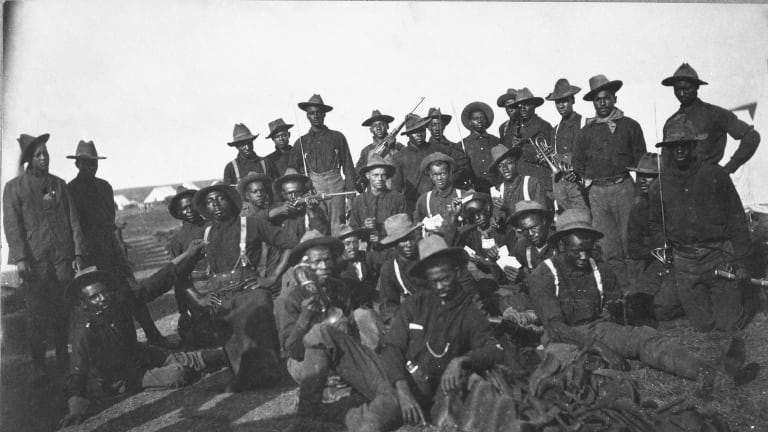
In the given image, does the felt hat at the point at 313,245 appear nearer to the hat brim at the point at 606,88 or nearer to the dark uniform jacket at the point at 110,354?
the dark uniform jacket at the point at 110,354

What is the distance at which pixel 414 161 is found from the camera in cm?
822

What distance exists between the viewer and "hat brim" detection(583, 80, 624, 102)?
24.2 feet

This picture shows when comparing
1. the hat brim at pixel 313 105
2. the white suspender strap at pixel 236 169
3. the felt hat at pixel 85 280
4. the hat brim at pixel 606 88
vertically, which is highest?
the hat brim at pixel 313 105

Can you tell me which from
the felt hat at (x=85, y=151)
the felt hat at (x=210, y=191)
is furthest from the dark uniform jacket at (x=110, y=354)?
the felt hat at (x=85, y=151)

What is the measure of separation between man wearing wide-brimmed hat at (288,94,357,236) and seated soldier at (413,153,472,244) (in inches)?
57.4

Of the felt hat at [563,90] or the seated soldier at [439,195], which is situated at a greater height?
the felt hat at [563,90]

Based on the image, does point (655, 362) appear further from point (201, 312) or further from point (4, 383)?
point (4, 383)

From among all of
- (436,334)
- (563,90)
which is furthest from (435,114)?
(436,334)

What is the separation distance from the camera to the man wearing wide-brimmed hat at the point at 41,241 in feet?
19.8

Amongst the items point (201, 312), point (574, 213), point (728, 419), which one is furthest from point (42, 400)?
point (728, 419)

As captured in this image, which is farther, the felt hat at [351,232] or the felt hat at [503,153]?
the felt hat at [503,153]

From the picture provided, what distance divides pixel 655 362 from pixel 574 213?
56.4 inches

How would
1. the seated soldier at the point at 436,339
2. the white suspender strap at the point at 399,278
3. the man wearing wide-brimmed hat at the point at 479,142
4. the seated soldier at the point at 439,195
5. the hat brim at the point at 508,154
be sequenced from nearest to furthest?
1. the seated soldier at the point at 436,339
2. the white suspender strap at the point at 399,278
3. the seated soldier at the point at 439,195
4. the hat brim at the point at 508,154
5. the man wearing wide-brimmed hat at the point at 479,142

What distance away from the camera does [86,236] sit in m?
6.93
